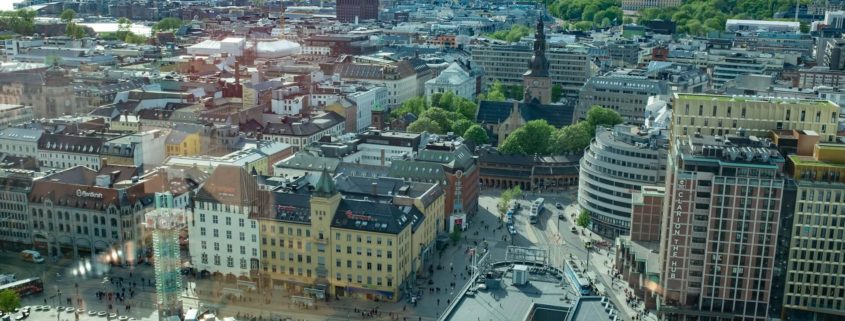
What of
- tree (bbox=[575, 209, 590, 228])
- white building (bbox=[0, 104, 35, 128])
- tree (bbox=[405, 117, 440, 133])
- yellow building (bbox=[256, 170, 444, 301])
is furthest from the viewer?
tree (bbox=[405, 117, 440, 133])

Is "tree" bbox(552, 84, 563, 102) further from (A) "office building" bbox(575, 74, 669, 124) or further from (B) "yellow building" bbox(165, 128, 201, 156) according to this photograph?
(B) "yellow building" bbox(165, 128, 201, 156)

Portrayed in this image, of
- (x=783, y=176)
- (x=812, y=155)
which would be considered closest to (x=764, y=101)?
(x=812, y=155)

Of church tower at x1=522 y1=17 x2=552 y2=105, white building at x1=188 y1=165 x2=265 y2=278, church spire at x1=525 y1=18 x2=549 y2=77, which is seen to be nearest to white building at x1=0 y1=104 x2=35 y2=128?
white building at x1=188 y1=165 x2=265 y2=278

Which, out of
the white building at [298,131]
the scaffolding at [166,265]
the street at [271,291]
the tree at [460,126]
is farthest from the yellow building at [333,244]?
the tree at [460,126]

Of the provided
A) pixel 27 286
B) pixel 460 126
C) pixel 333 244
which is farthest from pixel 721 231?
pixel 460 126

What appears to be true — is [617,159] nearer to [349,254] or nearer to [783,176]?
[783,176]

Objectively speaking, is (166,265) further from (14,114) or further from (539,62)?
(539,62)

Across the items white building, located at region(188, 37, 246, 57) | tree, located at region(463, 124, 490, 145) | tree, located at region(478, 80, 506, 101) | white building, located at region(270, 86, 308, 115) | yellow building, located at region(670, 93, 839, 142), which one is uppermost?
yellow building, located at region(670, 93, 839, 142)

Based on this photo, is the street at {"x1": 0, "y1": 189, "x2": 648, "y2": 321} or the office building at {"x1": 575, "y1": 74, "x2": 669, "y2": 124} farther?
the office building at {"x1": 575, "y1": 74, "x2": 669, "y2": 124}

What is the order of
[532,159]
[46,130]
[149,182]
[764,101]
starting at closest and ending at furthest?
[764,101] < [149,182] < [46,130] < [532,159]
